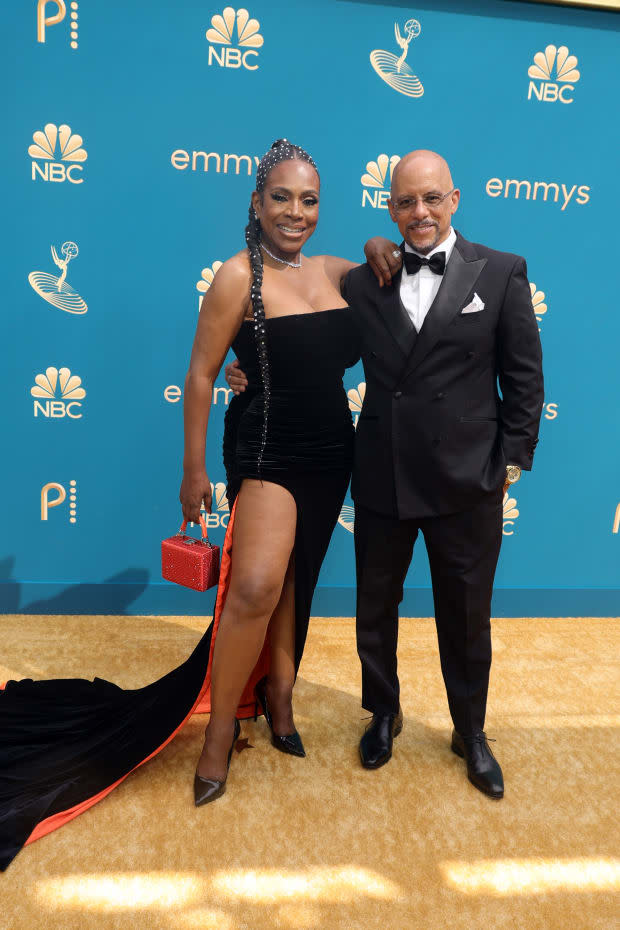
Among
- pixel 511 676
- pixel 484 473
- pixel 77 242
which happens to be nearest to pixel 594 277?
pixel 484 473

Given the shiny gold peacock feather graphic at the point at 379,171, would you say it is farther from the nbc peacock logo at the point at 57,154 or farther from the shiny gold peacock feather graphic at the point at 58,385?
the shiny gold peacock feather graphic at the point at 58,385

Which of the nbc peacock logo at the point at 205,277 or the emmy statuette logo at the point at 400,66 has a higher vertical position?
the emmy statuette logo at the point at 400,66

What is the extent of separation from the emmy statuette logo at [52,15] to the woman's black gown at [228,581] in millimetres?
1639

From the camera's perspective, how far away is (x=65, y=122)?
8.75ft

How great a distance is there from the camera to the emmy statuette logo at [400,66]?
8.84 ft

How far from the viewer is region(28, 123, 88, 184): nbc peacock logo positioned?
2672 mm

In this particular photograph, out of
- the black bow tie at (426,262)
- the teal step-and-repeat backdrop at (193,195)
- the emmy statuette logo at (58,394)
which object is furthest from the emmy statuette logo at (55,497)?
the black bow tie at (426,262)

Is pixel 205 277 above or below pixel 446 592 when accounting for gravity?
above

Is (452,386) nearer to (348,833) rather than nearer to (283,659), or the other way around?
(283,659)

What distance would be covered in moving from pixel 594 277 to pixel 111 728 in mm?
2672

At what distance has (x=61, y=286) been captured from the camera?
9.20ft

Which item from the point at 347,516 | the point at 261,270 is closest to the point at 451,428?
the point at 261,270

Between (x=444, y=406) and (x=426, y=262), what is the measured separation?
0.41 m

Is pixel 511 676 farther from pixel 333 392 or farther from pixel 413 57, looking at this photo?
pixel 413 57
